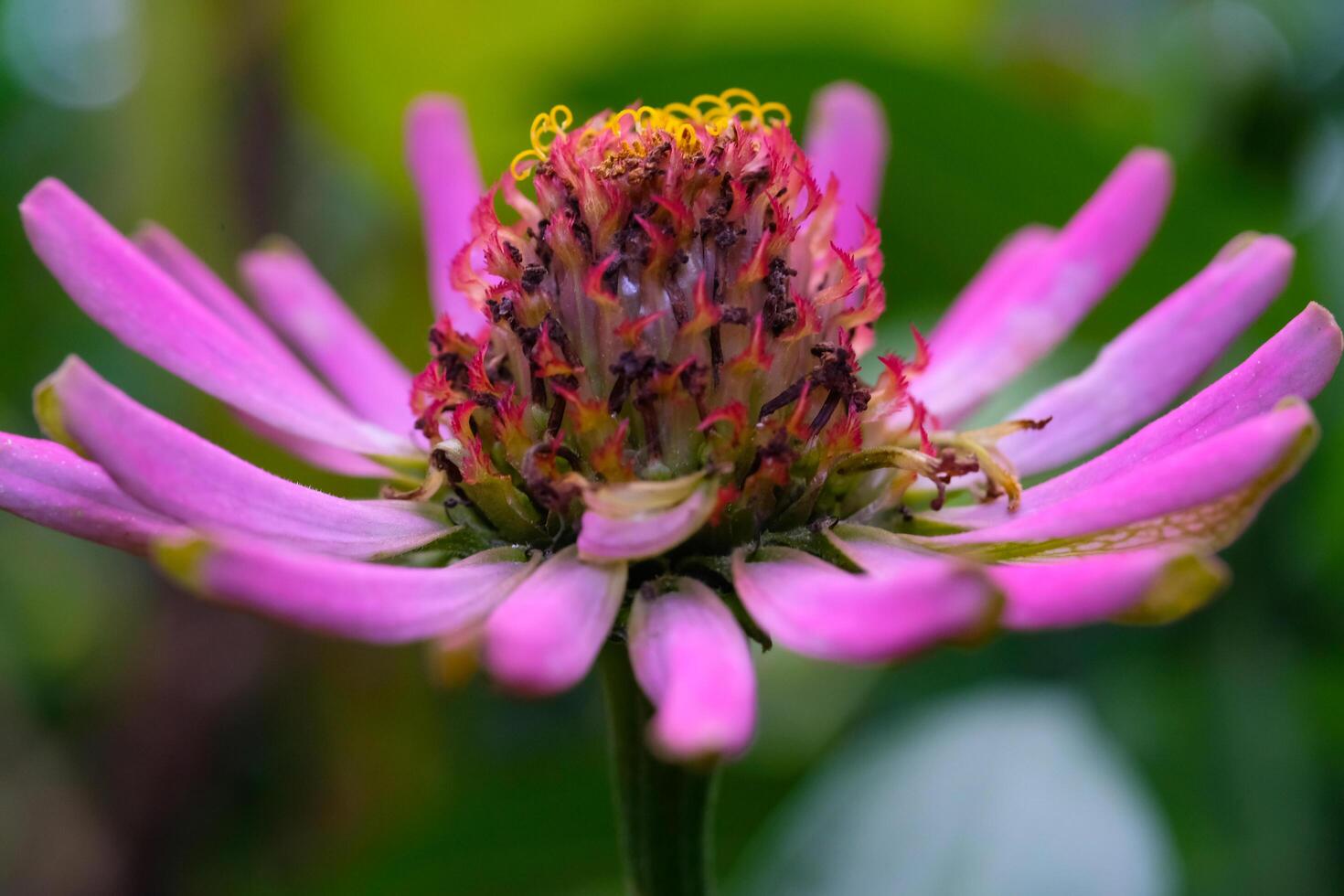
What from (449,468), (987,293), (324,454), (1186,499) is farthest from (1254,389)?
(324,454)

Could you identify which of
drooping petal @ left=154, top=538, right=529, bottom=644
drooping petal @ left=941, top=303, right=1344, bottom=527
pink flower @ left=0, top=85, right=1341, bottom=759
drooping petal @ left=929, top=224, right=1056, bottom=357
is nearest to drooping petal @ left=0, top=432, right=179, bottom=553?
pink flower @ left=0, top=85, right=1341, bottom=759

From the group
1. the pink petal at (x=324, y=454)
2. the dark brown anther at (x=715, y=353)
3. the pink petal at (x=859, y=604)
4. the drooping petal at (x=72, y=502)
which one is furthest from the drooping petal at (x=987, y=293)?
the drooping petal at (x=72, y=502)

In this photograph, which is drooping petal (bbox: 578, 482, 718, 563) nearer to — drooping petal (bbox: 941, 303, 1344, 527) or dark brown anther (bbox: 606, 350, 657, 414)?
dark brown anther (bbox: 606, 350, 657, 414)

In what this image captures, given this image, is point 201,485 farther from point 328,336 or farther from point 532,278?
point 328,336

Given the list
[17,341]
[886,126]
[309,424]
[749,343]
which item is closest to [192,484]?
[309,424]

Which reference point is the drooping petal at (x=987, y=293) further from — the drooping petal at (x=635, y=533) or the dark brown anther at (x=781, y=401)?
the drooping petal at (x=635, y=533)

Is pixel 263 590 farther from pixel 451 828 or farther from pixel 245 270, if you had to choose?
pixel 451 828
